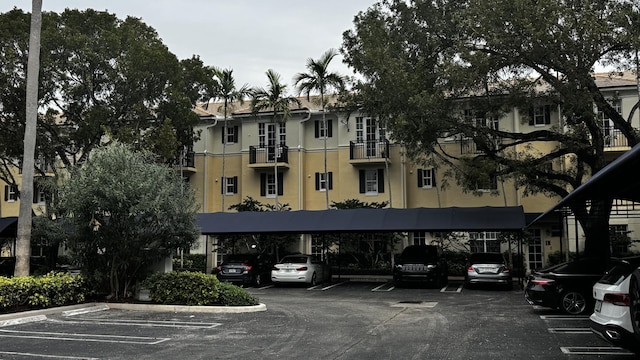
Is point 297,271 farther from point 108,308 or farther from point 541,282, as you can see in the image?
point 541,282

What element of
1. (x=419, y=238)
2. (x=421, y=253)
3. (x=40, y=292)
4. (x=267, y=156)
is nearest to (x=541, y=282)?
(x=421, y=253)

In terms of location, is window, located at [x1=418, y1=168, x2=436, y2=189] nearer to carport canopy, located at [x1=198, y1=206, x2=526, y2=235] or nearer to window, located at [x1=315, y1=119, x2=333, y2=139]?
window, located at [x1=315, y1=119, x2=333, y2=139]

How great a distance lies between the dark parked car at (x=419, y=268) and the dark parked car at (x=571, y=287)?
840cm

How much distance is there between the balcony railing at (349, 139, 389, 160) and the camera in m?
32.7

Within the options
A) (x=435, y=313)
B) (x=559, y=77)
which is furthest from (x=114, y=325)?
(x=559, y=77)

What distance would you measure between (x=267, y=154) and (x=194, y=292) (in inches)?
765

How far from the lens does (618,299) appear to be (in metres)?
7.38

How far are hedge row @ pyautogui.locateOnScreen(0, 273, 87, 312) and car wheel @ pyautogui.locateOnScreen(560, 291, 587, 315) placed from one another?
1286 cm

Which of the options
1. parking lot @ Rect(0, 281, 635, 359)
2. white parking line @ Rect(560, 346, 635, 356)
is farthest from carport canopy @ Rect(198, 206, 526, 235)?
white parking line @ Rect(560, 346, 635, 356)

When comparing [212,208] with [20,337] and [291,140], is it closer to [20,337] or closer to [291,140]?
[291,140]

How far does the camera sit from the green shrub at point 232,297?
15.7 m

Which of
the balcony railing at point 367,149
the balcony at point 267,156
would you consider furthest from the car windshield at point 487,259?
the balcony at point 267,156

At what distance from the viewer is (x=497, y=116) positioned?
2189 centimetres

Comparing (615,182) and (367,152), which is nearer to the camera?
(615,182)
